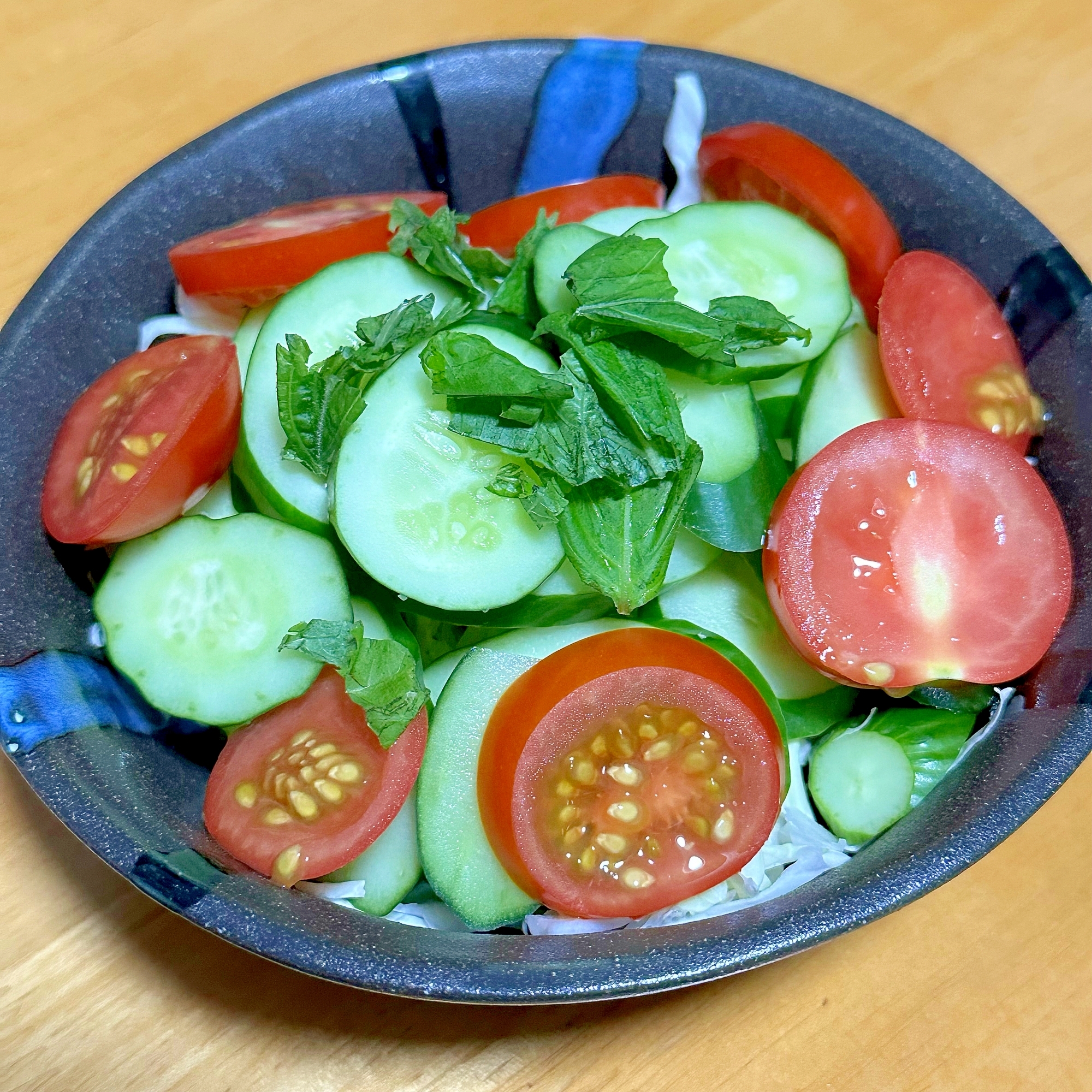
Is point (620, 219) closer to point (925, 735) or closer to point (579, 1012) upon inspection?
point (925, 735)

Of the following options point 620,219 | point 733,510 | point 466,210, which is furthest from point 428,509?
point 466,210

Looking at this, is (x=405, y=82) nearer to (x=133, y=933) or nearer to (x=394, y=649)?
(x=394, y=649)

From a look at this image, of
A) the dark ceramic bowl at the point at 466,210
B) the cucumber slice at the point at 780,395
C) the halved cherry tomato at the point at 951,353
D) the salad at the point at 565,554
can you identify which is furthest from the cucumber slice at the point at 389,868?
the halved cherry tomato at the point at 951,353

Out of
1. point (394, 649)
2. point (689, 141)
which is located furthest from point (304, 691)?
point (689, 141)

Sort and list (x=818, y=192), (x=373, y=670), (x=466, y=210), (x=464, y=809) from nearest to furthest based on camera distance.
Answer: (x=373, y=670) → (x=464, y=809) → (x=818, y=192) → (x=466, y=210)

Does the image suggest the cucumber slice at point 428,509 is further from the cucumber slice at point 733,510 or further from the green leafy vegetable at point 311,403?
the cucumber slice at point 733,510

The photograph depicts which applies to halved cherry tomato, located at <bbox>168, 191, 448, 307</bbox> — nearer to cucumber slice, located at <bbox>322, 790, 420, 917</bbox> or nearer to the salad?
the salad
